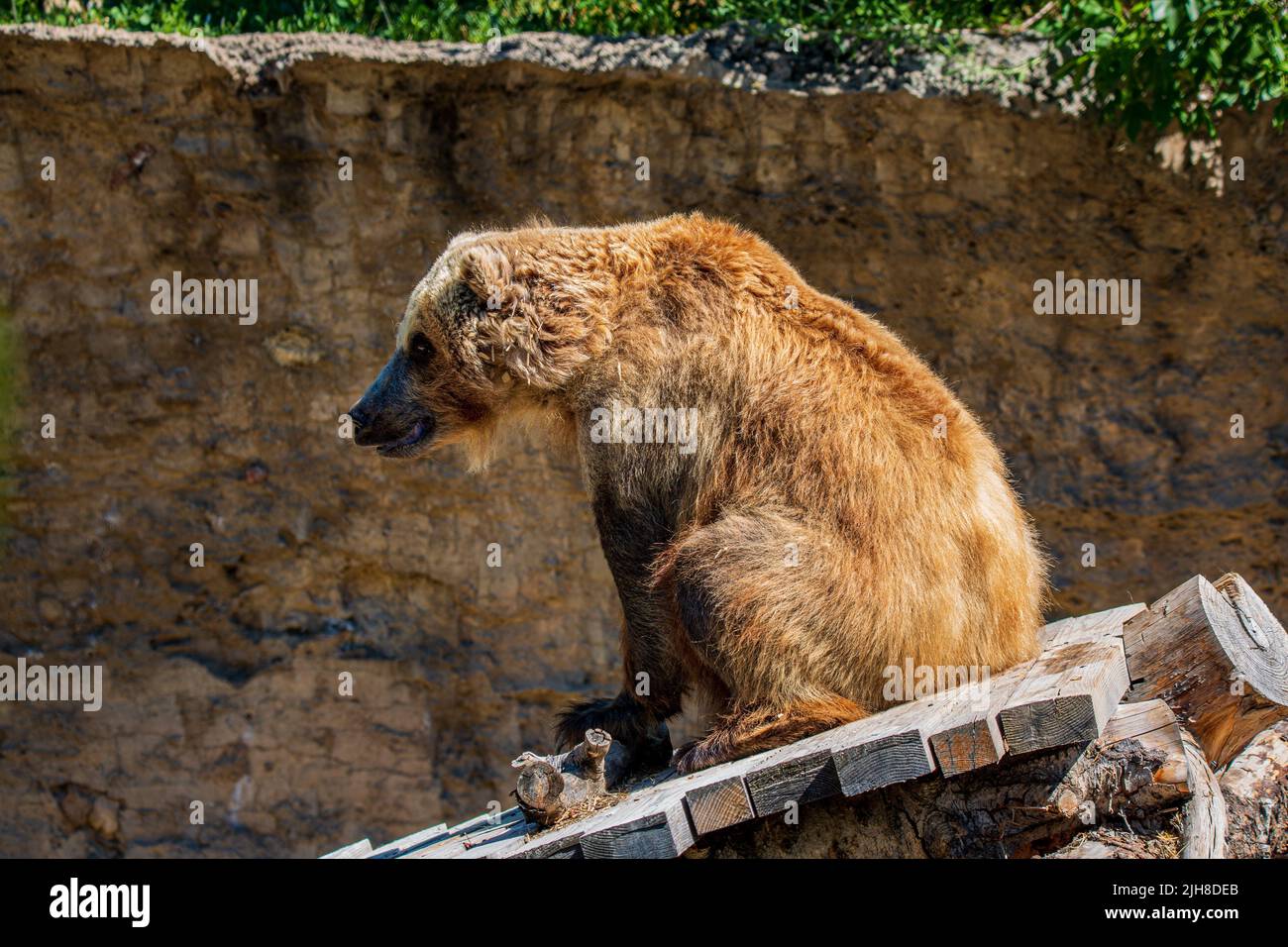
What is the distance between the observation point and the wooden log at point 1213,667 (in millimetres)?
4730

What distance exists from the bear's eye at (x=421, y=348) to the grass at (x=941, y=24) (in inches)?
148

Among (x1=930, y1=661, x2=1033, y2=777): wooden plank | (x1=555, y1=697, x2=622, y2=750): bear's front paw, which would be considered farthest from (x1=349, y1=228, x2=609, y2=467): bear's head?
(x1=930, y1=661, x2=1033, y2=777): wooden plank

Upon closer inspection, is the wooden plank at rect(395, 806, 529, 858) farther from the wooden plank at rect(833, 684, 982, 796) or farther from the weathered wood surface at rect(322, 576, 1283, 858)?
the wooden plank at rect(833, 684, 982, 796)

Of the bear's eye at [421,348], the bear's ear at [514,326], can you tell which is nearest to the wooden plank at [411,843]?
the bear's ear at [514,326]

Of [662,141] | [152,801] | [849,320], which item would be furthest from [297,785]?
[849,320]

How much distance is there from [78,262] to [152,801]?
3.77 meters

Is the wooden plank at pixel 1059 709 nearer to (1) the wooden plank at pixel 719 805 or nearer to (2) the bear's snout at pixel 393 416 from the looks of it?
(1) the wooden plank at pixel 719 805

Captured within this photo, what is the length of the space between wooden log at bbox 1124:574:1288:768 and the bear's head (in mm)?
2437

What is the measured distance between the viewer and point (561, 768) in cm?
482

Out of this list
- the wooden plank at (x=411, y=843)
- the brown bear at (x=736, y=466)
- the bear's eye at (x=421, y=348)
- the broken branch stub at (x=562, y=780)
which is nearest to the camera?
the broken branch stub at (x=562, y=780)

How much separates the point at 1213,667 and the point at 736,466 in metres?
1.87

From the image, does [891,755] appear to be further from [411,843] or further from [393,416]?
[393,416]

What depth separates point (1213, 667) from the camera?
475cm

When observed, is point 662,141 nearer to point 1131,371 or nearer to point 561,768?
point 1131,371
